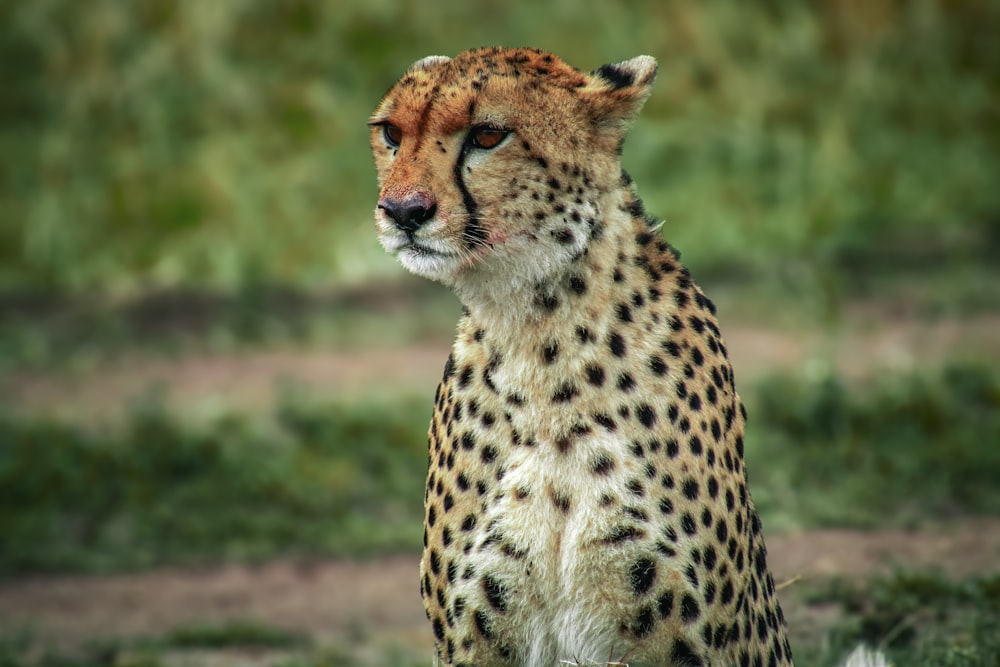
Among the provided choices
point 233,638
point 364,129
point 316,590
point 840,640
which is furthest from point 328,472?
point 840,640

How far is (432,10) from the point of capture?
8805mm

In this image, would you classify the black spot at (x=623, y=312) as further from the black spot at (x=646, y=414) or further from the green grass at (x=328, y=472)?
the green grass at (x=328, y=472)

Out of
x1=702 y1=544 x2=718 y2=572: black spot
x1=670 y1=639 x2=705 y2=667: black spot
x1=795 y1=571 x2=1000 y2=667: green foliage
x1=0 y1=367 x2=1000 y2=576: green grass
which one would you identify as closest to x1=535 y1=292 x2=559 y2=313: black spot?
x1=702 y1=544 x2=718 y2=572: black spot

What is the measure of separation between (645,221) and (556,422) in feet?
1.46

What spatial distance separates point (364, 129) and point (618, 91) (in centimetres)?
564

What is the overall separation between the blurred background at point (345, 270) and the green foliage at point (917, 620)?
120cm

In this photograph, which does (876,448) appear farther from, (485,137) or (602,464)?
(485,137)

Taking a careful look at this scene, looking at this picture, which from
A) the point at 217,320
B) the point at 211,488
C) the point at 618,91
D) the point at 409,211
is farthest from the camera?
the point at 217,320

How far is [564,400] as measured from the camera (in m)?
2.91

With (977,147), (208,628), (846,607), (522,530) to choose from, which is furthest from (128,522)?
(977,147)

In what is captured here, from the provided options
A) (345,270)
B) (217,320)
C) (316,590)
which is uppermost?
(345,270)

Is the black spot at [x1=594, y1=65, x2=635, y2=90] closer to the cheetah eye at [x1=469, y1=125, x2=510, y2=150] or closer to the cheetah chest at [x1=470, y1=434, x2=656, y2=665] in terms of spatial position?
the cheetah eye at [x1=469, y1=125, x2=510, y2=150]

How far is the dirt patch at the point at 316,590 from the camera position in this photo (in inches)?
199

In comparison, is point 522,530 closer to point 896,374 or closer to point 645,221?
point 645,221
